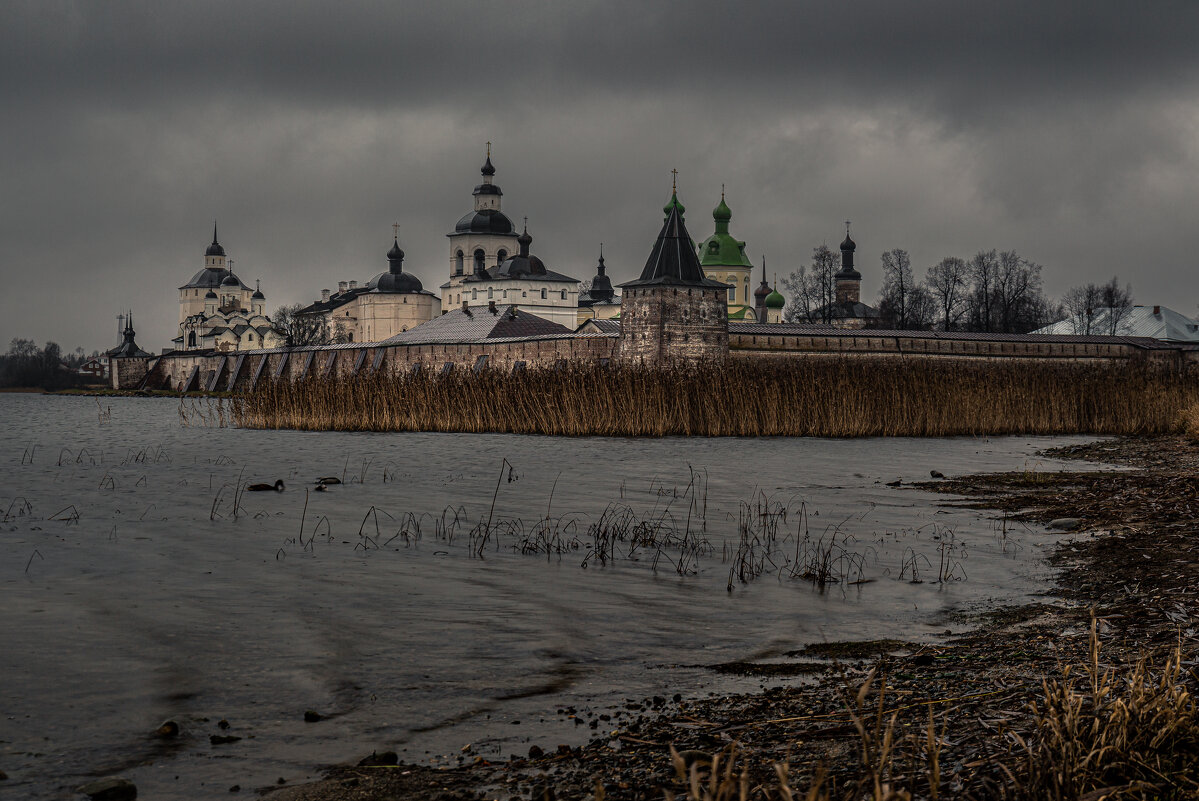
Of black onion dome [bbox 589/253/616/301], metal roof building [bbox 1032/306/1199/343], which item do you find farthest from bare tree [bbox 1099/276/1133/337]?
black onion dome [bbox 589/253/616/301]

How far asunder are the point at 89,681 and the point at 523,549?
3.13 metres

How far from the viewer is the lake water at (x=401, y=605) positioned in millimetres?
3117

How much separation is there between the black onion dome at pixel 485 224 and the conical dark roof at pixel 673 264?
4817 cm

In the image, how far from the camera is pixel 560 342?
118 ft

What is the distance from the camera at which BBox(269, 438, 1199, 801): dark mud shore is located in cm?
235

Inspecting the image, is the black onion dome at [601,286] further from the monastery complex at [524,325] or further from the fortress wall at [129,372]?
the fortress wall at [129,372]

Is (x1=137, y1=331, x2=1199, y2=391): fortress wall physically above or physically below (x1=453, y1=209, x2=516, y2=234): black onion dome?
→ below

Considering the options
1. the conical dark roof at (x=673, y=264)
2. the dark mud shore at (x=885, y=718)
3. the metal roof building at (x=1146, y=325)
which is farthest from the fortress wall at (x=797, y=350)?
the dark mud shore at (x=885, y=718)

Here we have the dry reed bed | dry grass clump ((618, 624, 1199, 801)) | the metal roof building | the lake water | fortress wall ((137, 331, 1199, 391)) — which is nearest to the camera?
dry grass clump ((618, 624, 1199, 801))

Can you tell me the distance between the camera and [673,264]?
3036 cm

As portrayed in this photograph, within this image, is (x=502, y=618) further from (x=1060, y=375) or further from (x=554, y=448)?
(x=1060, y=375)

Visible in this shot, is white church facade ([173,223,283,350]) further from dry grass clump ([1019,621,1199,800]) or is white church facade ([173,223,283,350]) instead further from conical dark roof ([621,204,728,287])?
dry grass clump ([1019,621,1199,800])

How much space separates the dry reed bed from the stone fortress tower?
1143 cm

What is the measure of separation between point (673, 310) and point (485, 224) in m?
49.9
